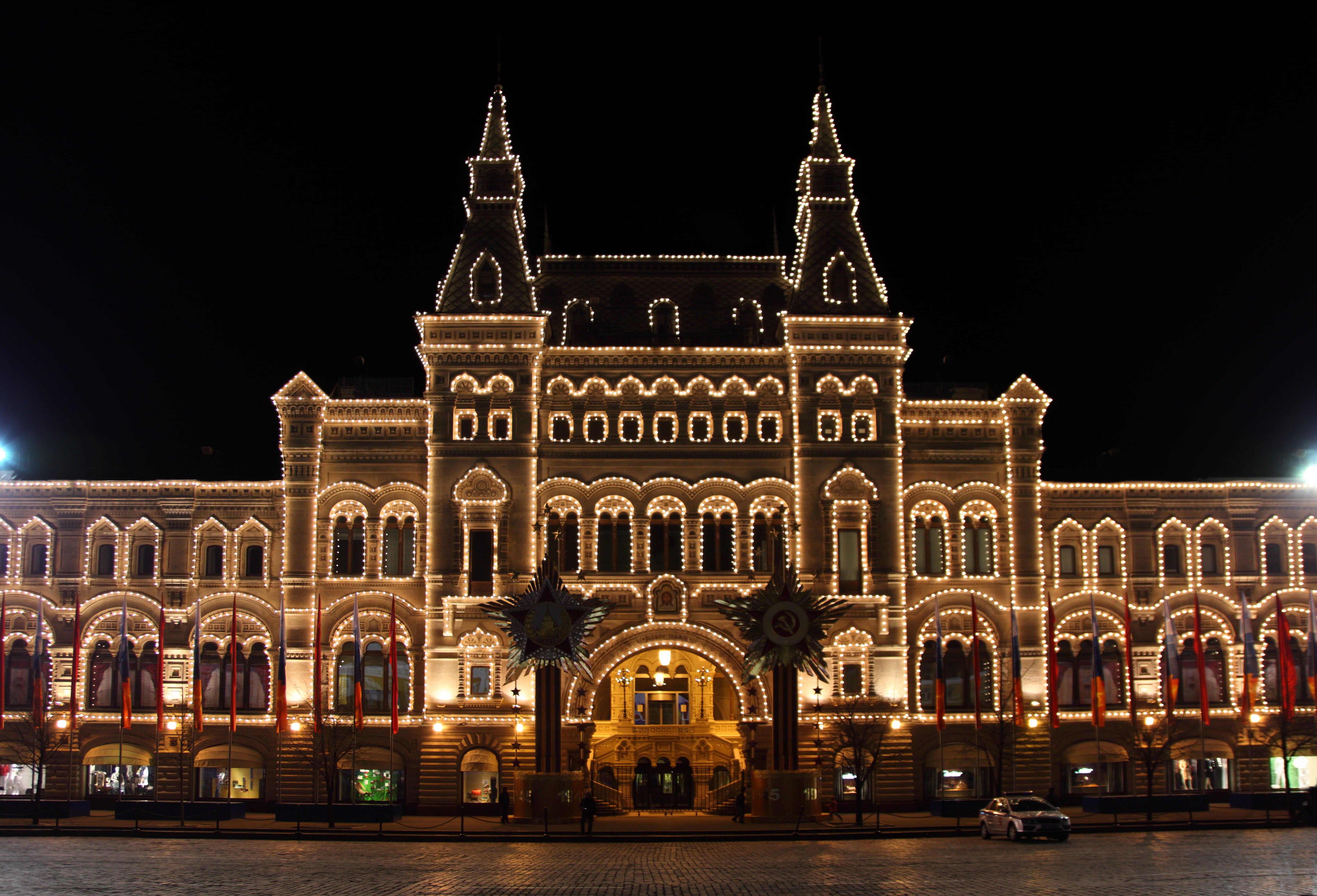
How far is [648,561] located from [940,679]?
14.9 meters

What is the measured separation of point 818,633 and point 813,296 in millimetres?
17985

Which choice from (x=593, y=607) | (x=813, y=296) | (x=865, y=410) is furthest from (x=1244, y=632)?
(x=593, y=607)

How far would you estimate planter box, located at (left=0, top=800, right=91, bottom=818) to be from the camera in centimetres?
5372

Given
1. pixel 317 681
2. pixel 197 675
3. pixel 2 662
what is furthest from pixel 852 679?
pixel 2 662

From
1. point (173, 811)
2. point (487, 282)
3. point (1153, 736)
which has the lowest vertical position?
point (173, 811)

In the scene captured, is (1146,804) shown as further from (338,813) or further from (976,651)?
(338,813)

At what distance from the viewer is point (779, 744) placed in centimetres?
5844

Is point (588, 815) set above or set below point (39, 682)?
below

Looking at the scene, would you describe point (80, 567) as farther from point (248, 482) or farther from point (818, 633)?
point (818, 633)

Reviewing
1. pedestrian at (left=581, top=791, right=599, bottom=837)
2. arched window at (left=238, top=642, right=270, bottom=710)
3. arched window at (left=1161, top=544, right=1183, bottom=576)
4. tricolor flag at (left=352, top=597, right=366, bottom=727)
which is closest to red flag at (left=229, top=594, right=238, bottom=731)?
arched window at (left=238, top=642, right=270, bottom=710)

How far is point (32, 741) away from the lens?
203 ft

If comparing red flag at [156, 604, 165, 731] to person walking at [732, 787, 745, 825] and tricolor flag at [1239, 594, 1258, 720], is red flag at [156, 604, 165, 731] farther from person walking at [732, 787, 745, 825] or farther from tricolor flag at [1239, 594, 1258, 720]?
tricolor flag at [1239, 594, 1258, 720]

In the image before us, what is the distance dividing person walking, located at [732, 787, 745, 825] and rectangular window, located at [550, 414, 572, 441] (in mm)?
19547

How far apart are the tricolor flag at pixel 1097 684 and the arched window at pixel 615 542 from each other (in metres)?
22.3
